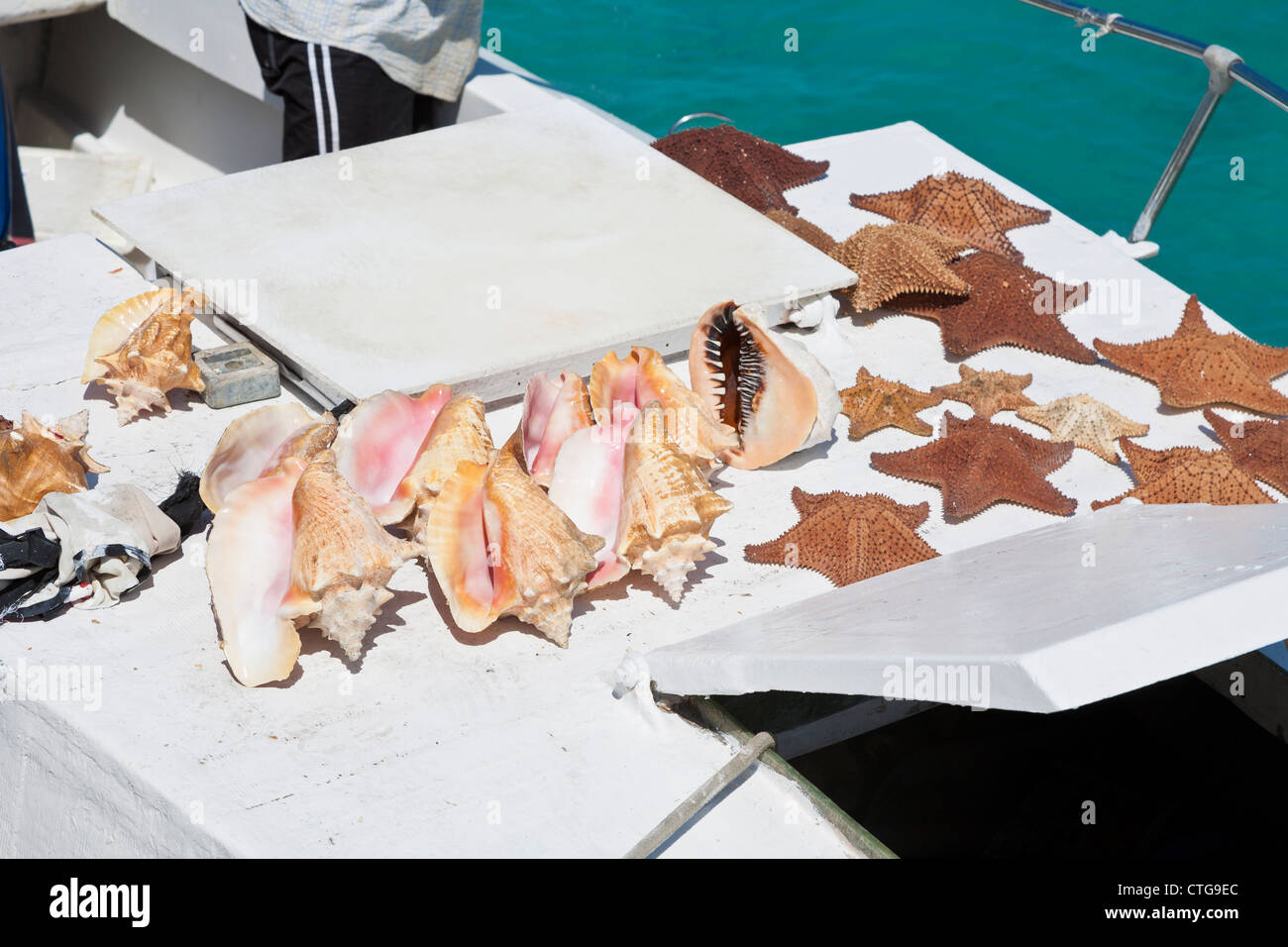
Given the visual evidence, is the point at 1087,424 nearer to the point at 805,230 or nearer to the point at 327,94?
the point at 805,230

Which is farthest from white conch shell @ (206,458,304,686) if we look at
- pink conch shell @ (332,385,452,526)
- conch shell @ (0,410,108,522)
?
conch shell @ (0,410,108,522)

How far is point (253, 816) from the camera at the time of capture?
1.65 meters

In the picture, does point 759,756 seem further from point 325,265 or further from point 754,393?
point 325,265

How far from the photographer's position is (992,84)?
299 inches

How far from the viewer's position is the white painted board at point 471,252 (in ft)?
8.23

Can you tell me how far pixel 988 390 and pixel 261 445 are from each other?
1398 millimetres

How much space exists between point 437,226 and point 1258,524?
1854 mm

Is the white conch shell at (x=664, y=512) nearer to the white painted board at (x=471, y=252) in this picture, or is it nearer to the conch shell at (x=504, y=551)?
the conch shell at (x=504, y=551)

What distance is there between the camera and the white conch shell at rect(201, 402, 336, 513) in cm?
210

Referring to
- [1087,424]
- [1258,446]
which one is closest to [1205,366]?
[1258,446]

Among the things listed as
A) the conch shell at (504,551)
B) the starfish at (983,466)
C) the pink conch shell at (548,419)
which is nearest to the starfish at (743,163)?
the starfish at (983,466)

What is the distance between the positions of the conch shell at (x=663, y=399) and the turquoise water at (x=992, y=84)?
4990 millimetres
